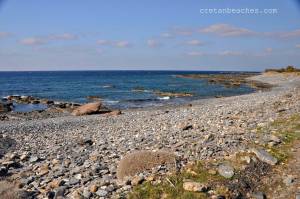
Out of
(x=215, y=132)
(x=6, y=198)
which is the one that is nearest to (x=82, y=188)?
(x=6, y=198)

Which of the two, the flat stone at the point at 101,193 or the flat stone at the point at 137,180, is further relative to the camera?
the flat stone at the point at 137,180

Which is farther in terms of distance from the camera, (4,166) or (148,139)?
(148,139)

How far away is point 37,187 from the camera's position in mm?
9594

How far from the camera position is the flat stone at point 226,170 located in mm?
9123

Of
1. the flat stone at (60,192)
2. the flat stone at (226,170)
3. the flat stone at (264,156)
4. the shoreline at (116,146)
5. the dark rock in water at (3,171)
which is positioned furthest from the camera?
the dark rock in water at (3,171)

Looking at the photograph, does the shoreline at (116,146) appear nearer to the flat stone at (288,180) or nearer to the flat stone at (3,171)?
the flat stone at (3,171)

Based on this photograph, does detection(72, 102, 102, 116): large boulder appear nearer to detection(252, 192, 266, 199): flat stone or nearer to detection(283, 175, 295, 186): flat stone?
detection(283, 175, 295, 186): flat stone

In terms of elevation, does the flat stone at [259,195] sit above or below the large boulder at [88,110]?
above

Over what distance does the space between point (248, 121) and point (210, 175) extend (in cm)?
Result: 718

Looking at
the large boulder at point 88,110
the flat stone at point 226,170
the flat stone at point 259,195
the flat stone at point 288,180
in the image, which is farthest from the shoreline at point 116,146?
the large boulder at point 88,110

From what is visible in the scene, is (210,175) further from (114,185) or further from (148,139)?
(148,139)

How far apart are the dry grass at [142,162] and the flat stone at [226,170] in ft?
4.16

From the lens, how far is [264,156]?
1027 centimetres

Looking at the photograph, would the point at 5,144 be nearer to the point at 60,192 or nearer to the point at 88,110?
the point at 60,192
